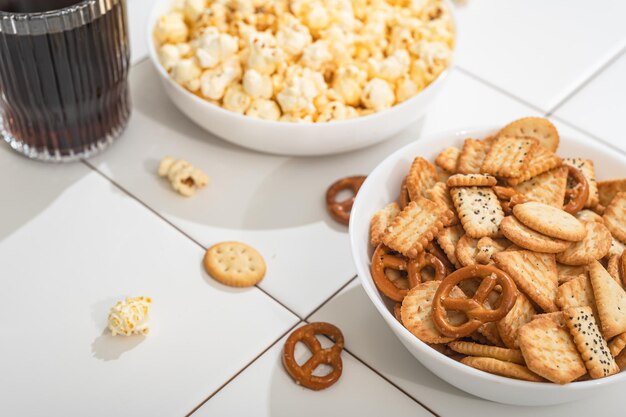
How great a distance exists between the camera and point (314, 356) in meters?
1.01

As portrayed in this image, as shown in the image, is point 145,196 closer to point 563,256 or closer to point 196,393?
point 196,393

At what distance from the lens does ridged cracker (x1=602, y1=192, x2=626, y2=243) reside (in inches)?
40.4

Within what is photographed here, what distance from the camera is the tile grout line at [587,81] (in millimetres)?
1456

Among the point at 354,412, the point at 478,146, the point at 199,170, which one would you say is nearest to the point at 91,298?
the point at 199,170

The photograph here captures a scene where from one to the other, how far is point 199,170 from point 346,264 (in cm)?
28

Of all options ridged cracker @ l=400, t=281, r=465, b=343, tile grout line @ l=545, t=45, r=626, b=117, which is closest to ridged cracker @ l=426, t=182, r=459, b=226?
ridged cracker @ l=400, t=281, r=465, b=343

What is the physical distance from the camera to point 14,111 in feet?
3.98

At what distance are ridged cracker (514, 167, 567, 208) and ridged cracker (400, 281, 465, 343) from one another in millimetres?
199

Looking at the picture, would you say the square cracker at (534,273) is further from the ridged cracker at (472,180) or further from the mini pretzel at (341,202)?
the mini pretzel at (341,202)

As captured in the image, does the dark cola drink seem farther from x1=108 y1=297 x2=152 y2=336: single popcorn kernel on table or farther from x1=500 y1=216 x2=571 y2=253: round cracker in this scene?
x1=500 y1=216 x2=571 y2=253: round cracker

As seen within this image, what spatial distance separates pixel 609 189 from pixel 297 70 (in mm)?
486

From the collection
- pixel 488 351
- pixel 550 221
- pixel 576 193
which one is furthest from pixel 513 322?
pixel 576 193

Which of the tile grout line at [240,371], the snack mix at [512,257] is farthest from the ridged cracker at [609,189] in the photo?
the tile grout line at [240,371]

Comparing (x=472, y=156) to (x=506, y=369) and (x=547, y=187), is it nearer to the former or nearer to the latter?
(x=547, y=187)
